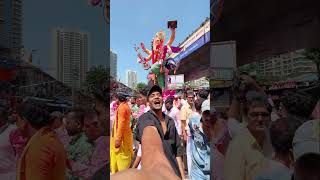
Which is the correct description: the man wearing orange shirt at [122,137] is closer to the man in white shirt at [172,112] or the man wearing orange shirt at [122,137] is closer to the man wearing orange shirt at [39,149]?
the man in white shirt at [172,112]

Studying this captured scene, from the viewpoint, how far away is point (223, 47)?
1.61 metres

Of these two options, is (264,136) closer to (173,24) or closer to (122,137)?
(173,24)

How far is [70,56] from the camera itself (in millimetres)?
1452

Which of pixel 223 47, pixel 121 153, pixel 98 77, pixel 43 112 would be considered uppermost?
pixel 223 47

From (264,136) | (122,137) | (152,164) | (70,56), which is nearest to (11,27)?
(70,56)

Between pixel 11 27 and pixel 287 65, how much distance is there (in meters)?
0.96

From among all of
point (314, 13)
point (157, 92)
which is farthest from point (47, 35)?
point (157, 92)

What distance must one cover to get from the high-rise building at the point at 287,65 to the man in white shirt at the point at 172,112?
4.16 meters

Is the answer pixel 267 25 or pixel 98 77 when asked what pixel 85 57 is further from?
pixel 267 25

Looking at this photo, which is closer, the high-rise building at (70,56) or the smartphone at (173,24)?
the high-rise building at (70,56)

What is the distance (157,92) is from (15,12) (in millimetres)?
1788

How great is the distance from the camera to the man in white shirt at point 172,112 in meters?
5.79

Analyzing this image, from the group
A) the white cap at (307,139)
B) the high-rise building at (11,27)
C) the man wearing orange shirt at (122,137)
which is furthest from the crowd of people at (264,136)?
the man wearing orange shirt at (122,137)

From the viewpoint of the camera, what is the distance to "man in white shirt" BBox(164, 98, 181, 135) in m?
5.79
